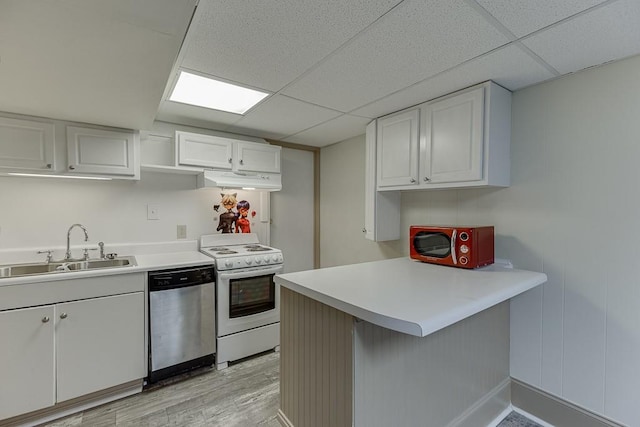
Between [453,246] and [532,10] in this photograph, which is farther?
[453,246]

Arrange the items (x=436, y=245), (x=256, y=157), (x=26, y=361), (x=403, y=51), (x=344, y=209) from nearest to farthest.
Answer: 1. (x=403, y=51)
2. (x=26, y=361)
3. (x=436, y=245)
4. (x=256, y=157)
5. (x=344, y=209)

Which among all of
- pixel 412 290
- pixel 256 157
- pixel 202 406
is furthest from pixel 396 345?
→ pixel 256 157

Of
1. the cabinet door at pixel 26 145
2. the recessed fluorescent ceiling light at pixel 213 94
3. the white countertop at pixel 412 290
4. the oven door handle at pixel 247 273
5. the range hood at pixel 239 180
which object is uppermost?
the recessed fluorescent ceiling light at pixel 213 94

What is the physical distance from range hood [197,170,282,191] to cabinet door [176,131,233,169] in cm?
10

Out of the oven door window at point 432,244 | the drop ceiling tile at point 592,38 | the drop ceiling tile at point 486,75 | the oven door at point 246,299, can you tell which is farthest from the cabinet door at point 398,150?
the oven door at point 246,299

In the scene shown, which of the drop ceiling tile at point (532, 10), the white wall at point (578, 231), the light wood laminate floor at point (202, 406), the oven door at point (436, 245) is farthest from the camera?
the oven door at point (436, 245)

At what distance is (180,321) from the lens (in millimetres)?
2215

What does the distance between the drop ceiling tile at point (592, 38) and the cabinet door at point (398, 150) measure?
883mm

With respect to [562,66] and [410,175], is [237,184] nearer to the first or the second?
[410,175]

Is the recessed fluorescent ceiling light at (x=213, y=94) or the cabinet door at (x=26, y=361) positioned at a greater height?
the recessed fluorescent ceiling light at (x=213, y=94)

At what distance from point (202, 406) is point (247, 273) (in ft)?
3.27

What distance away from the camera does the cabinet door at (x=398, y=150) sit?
2.25 m

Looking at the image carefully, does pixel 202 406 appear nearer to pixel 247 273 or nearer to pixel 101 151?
pixel 247 273

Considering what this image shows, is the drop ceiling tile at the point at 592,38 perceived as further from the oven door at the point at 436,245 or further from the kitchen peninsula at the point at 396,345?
the kitchen peninsula at the point at 396,345
